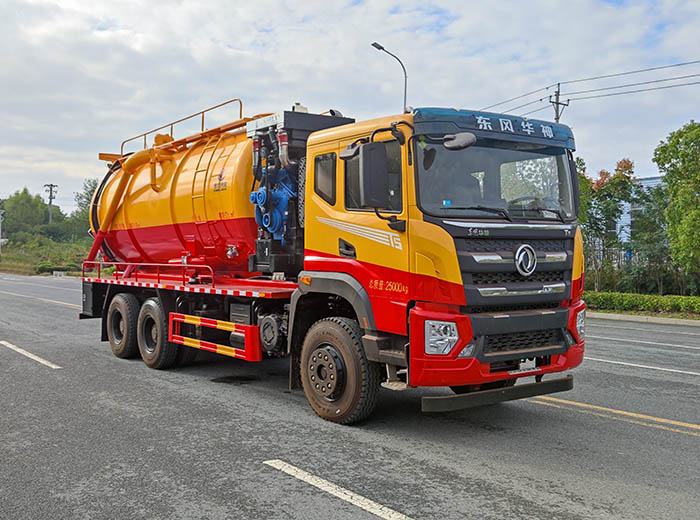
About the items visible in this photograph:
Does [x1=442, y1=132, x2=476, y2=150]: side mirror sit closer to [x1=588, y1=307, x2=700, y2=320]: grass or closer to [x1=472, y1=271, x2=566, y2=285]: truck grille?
[x1=472, y1=271, x2=566, y2=285]: truck grille

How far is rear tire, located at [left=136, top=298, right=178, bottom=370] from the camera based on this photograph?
913cm

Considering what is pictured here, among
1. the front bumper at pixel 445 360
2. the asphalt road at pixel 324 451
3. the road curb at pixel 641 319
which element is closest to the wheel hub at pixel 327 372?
the asphalt road at pixel 324 451

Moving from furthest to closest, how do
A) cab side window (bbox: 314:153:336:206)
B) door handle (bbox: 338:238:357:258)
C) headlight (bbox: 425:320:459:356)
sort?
cab side window (bbox: 314:153:336:206) → door handle (bbox: 338:238:357:258) → headlight (bbox: 425:320:459:356)

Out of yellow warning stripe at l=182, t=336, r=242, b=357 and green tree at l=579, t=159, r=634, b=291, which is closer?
yellow warning stripe at l=182, t=336, r=242, b=357

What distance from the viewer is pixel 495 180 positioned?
5.68 meters

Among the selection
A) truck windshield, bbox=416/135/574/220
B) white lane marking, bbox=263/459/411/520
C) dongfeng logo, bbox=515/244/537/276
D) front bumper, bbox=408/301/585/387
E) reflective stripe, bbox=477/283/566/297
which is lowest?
white lane marking, bbox=263/459/411/520

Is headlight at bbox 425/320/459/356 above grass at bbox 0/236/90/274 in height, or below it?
below

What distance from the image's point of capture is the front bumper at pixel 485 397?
534 cm

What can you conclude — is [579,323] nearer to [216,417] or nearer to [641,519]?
[641,519]

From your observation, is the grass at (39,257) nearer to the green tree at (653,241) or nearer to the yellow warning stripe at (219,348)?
the green tree at (653,241)

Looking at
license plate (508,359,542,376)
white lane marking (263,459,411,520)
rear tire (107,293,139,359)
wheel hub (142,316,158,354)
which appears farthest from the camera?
rear tire (107,293,139,359)

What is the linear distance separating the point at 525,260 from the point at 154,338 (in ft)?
20.1

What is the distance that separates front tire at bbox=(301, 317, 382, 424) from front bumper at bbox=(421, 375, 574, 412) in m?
0.65

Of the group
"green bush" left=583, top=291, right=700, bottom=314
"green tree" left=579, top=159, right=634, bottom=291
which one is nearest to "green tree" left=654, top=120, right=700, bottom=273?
Answer: "green bush" left=583, top=291, right=700, bottom=314
